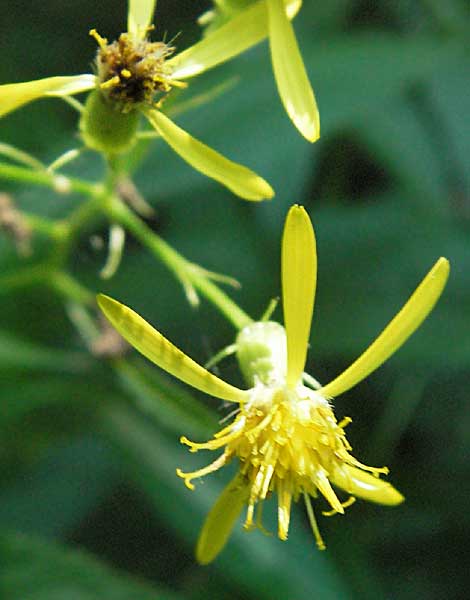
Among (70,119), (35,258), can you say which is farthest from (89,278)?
(70,119)

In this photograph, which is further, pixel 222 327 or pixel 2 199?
pixel 222 327

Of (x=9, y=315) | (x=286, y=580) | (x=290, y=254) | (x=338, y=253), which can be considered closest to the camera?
(x=290, y=254)

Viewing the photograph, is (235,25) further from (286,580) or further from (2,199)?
(286,580)

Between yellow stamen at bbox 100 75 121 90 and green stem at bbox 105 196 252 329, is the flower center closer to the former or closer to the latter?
yellow stamen at bbox 100 75 121 90

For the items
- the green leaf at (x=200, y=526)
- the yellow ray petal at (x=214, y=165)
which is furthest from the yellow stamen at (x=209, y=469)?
the green leaf at (x=200, y=526)

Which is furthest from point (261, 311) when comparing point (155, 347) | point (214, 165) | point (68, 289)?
point (155, 347)

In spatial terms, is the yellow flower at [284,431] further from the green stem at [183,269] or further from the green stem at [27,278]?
the green stem at [27,278]

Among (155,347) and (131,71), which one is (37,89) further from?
(155,347)
